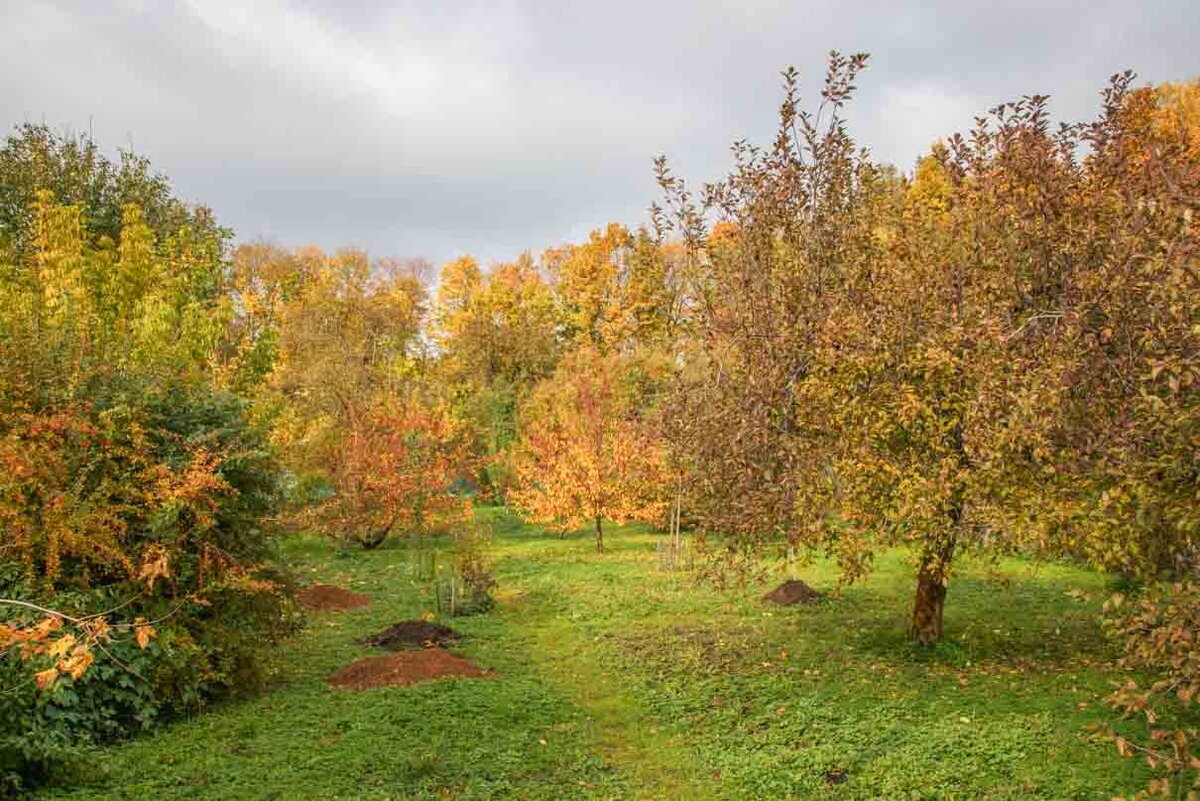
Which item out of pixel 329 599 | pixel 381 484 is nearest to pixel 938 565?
pixel 329 599

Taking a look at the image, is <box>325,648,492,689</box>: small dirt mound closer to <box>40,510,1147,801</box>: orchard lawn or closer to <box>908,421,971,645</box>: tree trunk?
<box>40,510,1147,801</box>: orchard lawn

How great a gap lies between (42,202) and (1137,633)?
1869 cm

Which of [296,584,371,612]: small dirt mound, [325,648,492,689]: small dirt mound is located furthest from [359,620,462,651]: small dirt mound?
[296,584,371,612]: small dirt mound

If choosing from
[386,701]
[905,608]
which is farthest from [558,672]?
[905,608]

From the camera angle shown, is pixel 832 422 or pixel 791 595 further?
pixel 791 595

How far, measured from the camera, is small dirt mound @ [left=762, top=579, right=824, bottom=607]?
48.7 feet

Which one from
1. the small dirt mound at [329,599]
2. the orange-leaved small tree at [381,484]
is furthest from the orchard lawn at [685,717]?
the orange-leaved small tree at [381,484]

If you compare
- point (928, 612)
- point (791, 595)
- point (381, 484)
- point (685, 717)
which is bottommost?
point (685, 717)

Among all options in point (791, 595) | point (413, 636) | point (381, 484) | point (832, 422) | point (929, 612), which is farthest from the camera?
point (381, 484)

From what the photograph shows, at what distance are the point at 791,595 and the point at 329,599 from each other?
27.0ft

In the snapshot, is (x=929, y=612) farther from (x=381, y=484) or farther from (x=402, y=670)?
(x=381, y=484)

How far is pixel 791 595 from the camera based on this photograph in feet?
48.9

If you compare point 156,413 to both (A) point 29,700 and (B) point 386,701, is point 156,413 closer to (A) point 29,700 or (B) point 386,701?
(A) point 29,700

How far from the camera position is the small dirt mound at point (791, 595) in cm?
1484
